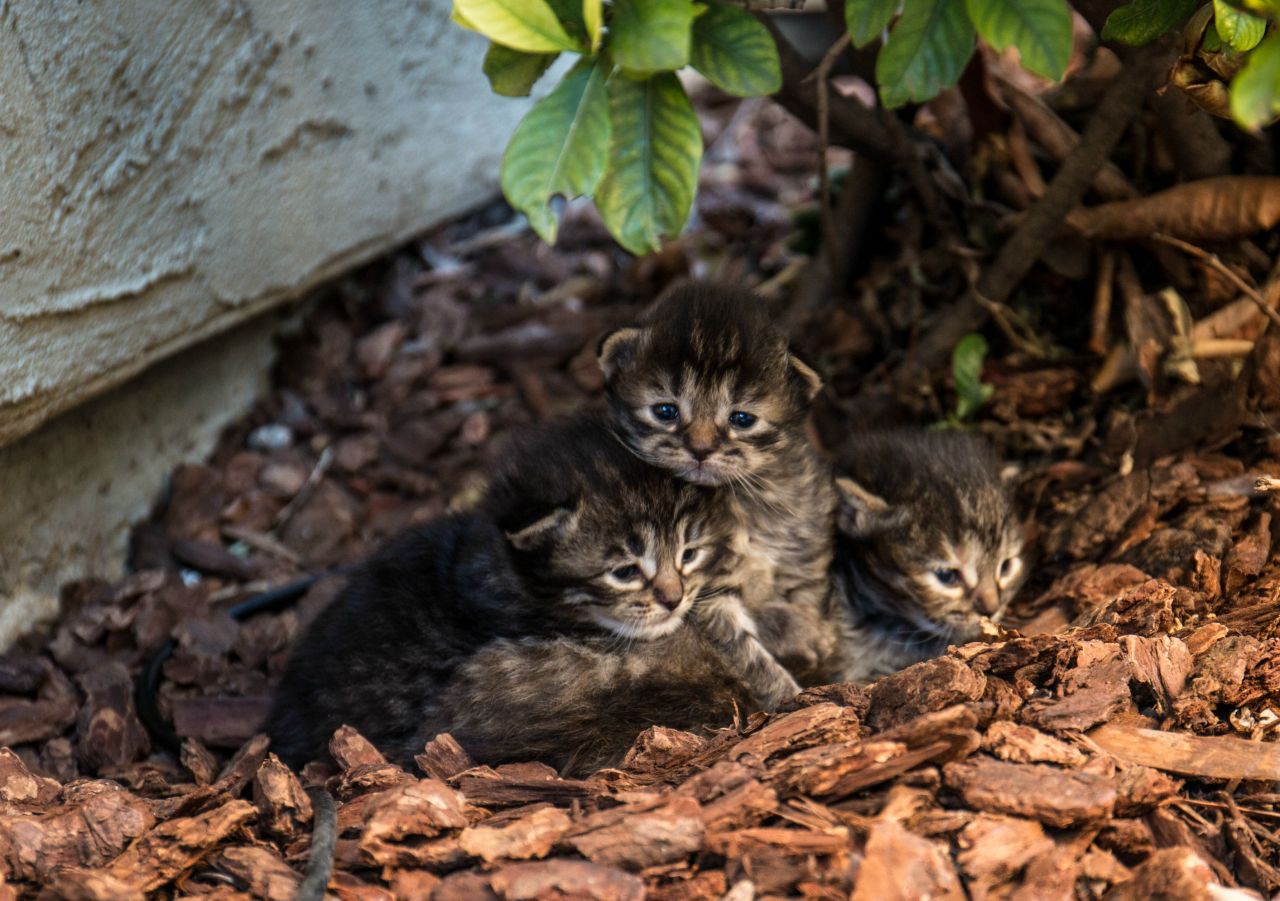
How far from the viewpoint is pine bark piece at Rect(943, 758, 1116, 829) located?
99.7 inches

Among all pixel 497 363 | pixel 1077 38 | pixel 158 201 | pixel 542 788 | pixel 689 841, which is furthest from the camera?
pixel 1077 38

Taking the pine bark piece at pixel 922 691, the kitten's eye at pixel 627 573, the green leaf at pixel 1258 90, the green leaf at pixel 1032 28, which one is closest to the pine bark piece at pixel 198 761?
the kitten's eye at pixel 627 573

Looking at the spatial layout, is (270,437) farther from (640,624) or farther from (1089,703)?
(1089,703)

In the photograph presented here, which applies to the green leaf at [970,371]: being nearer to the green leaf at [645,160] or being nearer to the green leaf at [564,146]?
the green leaf at [645,160]

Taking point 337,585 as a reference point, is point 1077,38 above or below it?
above

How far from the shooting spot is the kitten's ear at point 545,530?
11.1ft

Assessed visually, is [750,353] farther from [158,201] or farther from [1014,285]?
[158,201]

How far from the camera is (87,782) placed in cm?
308

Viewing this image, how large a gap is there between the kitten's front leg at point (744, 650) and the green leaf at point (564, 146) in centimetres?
138

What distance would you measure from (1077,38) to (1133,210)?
77.1 inches

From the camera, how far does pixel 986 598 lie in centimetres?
374

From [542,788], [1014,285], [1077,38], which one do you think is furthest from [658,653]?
[1077,38]

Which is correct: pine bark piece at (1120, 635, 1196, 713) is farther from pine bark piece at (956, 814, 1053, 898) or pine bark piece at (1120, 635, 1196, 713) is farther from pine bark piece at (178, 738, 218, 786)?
pine bark piece at (178, 738, 218, 786)

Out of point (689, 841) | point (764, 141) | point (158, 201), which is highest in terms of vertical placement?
point (158, 201)
